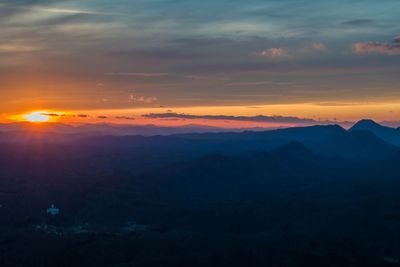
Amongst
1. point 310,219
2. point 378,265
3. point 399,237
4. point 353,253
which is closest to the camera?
point 378,265

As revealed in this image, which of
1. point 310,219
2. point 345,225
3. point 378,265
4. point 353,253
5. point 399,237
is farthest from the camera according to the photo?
point 310,219

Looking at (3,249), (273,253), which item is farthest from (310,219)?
(3,249)

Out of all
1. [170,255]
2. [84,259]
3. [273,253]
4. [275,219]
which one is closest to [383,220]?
[275,219]

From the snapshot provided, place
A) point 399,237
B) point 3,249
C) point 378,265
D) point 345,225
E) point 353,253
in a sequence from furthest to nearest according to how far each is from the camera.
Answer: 1. point 345,225
2. point 399,237
3. point 3,249
4. point 353,253
5. point 378,265

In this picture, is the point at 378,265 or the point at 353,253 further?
the point at 353,253

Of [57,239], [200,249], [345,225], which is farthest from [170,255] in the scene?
[345,225]

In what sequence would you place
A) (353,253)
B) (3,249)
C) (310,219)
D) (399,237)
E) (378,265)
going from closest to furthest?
(378,265) → (353,253) → (3,249) → (399,237) → (310,219)

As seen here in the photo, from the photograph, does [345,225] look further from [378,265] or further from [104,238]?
[104,238]

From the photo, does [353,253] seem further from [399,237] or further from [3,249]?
[3,249]

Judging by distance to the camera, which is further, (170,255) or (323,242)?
(323,242)
